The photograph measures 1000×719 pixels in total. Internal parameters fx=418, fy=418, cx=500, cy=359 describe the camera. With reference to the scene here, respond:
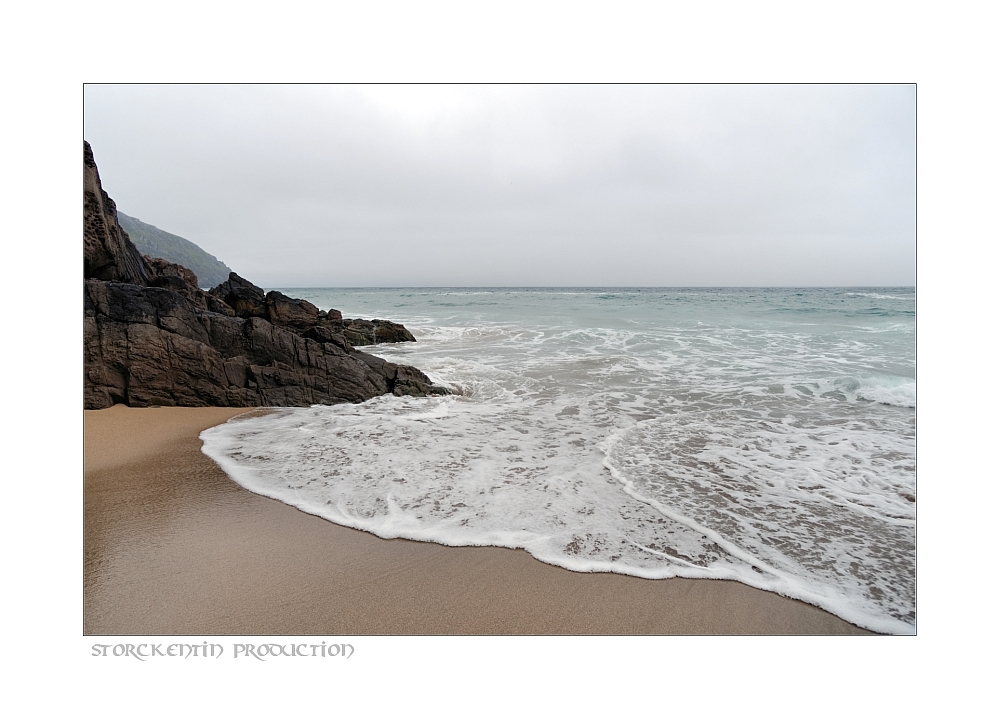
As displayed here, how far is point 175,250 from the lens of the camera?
915 centimetres

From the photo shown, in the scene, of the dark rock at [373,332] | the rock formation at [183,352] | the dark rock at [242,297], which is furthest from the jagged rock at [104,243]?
the dark rock at [373,332]

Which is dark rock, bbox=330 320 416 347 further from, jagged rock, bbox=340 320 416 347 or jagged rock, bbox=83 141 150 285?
jagged rock, bbox=83 141 150 285

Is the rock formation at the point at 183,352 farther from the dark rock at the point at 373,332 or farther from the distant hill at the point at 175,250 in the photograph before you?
the dark rock at the point at 373,332

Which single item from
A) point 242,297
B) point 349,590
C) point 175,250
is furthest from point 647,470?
point 175,250

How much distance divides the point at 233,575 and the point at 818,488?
3962mm

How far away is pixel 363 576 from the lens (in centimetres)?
215

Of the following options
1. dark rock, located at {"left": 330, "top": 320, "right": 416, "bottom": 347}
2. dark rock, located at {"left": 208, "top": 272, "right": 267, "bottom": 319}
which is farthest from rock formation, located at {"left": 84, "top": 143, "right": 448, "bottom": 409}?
dark rock, located at {"left": 330, "top": 320, "right": 416, "bottom": 347}

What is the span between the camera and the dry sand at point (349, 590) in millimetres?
1911

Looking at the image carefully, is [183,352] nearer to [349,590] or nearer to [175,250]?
[349,590]

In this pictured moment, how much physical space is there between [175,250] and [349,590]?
400 inches

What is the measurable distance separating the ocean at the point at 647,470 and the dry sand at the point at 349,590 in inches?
5.5
